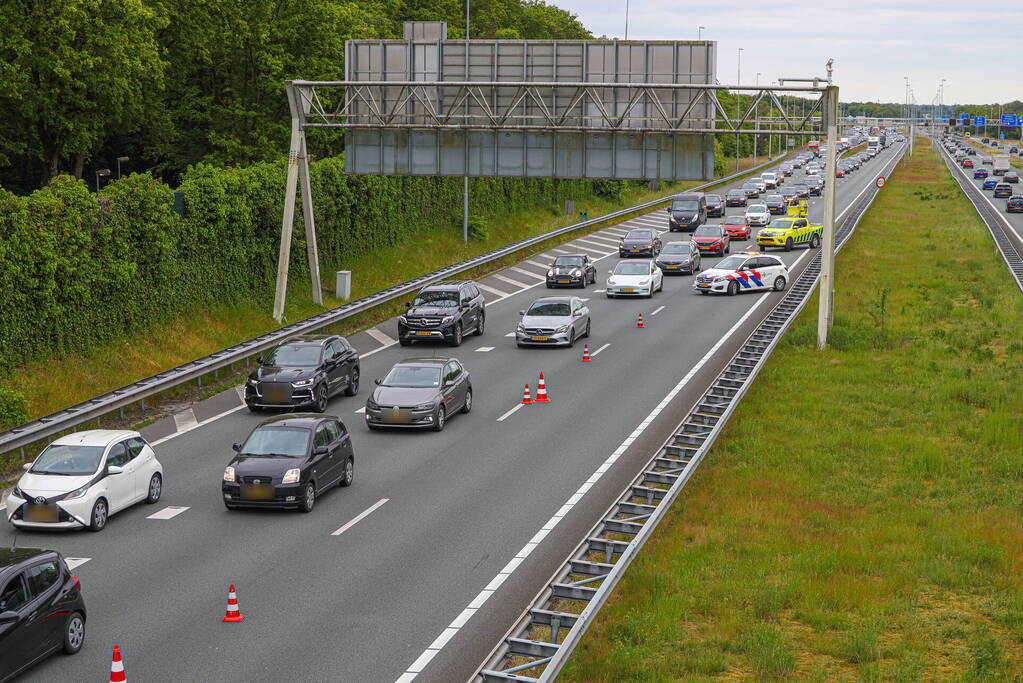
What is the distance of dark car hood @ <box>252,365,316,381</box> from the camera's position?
27.4m

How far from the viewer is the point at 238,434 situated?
84.6ft

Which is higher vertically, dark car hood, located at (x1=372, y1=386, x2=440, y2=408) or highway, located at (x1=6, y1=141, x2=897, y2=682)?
dark car hood, located at (x1=372, y1=386, x2=440, y2=408)

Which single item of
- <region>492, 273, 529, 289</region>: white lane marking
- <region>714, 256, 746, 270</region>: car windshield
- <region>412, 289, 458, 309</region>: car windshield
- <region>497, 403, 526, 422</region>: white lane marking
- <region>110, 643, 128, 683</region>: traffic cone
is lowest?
<region>497, 403, 526, 422</region>: white lane marking

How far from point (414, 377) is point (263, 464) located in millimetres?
6829

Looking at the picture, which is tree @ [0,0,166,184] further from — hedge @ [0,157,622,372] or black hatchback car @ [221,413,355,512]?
black hatchback car @ [221,413,355,512]

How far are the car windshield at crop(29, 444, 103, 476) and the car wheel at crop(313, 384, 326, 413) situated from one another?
814 centimetres

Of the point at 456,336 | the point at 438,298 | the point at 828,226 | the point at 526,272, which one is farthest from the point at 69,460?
the point at 526,272

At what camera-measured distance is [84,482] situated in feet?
62.4

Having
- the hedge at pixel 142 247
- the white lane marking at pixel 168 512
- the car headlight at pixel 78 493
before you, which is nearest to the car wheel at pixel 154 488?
the white lane marking at pixel 168 512

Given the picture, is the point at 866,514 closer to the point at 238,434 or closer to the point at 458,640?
the point at 458,640

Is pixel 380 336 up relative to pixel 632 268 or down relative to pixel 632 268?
down

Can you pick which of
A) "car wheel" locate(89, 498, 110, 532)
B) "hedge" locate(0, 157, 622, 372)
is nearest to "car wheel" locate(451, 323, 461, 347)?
"hedge" locate(0, 157, 622, 372)

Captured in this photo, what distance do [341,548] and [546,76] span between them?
23984 mm

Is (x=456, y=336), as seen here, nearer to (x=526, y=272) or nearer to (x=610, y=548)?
(x=526, y=272)
